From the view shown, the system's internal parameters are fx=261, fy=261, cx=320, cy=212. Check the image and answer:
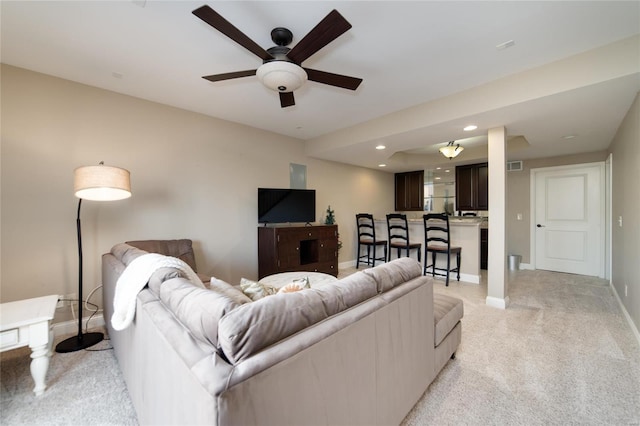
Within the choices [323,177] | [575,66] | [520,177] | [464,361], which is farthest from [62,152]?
[520,177]

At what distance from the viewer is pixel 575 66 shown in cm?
221

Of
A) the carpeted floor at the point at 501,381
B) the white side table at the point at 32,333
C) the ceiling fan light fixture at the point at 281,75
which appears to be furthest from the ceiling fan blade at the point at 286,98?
the carpeted floor at the point at 501,381

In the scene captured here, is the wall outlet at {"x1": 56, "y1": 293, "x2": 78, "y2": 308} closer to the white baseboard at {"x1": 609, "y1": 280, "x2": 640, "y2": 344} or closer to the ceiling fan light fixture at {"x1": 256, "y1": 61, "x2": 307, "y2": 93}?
the ceiling fan light fixture at {"x1": 256, "y1": 61, "x2": 307, "y2": 93}

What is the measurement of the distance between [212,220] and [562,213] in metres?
6.09

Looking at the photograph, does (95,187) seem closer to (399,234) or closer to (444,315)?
(444,315)

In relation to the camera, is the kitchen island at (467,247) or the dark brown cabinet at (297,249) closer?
the dark brown cabinet at (297,249)

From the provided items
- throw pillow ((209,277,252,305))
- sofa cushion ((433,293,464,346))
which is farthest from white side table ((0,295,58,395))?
sofa cushion ((433,293,464,346))

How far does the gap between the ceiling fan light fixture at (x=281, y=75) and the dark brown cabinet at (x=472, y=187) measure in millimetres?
4940

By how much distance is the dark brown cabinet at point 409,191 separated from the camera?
6.40 metres

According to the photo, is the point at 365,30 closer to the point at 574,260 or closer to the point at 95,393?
the point at 95,393

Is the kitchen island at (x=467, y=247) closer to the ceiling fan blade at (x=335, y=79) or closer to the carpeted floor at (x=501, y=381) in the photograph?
the carpeted floor at (x=501, y=381)

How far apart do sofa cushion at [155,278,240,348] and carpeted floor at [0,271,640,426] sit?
3.45 ft

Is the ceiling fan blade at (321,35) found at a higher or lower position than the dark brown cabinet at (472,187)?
higher

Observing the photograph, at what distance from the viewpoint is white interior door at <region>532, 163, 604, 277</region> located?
4.46 meters
